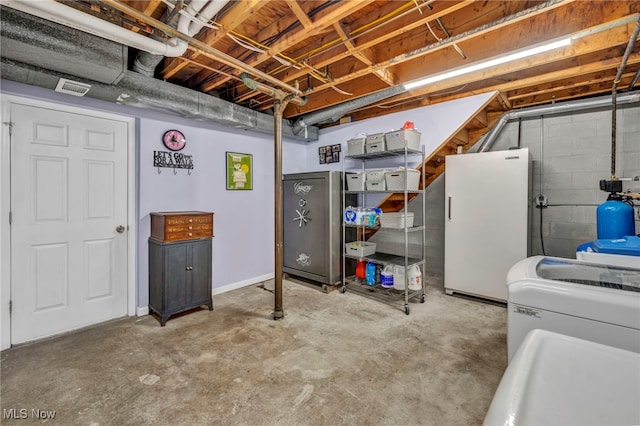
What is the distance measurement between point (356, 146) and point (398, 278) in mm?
1731

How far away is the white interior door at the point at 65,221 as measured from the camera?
8.45 ft

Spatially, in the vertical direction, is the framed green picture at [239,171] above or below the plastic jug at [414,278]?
above

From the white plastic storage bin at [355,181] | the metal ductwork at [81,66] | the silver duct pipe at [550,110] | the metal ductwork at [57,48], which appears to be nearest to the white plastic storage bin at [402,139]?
the white plastic storage bin at [355,181]

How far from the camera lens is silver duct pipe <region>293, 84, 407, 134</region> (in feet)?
10.6

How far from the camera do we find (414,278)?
3523 mm

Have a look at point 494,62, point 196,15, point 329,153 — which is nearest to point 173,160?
point 196,15

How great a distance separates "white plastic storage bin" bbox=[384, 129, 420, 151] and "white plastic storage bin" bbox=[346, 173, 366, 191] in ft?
1.67

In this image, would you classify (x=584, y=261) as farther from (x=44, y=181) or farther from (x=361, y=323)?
(x=44, y=181)

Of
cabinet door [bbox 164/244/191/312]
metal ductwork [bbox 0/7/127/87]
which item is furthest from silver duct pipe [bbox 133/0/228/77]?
cabinet door [bbox 164/244/191/312]

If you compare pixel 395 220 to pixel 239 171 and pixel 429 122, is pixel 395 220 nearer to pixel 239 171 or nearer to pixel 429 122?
pixel 429 122

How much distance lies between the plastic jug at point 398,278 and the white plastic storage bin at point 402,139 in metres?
1.41

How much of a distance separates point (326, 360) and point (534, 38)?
116 inches

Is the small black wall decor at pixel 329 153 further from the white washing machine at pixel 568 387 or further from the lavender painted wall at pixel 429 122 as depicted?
the white washing machine at pixel 568 387

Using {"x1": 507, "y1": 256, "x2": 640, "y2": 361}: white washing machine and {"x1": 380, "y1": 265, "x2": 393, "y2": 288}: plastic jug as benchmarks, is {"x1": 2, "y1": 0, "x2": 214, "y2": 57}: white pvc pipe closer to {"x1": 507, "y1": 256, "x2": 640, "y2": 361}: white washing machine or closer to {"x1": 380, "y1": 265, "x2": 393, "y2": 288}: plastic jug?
{"x1": 507, "y1": 256, "x2": 640, "y2": 361}: white washing machine
